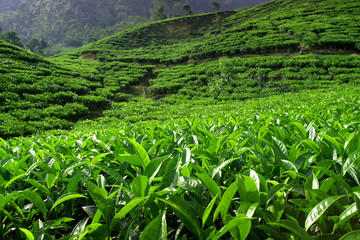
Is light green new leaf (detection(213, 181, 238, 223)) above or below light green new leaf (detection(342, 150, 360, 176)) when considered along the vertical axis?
above

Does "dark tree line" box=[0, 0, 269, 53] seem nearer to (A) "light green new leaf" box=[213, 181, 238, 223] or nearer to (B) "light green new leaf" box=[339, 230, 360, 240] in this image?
(A) "light green new leaf" box=[213, 181, 238, 223]

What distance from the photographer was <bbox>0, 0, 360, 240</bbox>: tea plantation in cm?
77

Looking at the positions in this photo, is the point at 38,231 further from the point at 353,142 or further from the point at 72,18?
the point at 72,18

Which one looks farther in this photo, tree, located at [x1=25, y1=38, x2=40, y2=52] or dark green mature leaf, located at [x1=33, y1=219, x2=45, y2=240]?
tree, located at [x1=25, y1=38, x2=40, y2=52]

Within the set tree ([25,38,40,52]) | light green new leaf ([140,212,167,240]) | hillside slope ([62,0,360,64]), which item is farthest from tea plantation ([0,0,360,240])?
tree ([25,38,40,52])

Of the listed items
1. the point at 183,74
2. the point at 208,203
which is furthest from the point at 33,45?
the point at 208,203

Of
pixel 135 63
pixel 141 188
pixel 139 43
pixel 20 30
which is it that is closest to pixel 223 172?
pixel 141 188

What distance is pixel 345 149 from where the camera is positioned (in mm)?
1128

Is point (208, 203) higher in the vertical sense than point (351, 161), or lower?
lower

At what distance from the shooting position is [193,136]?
5.82 feet

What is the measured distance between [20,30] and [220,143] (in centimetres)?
14818

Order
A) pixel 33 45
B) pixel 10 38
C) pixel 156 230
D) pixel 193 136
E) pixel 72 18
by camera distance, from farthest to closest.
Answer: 1. pixel 72 18
2. pixel 33 45
3. pixel 10 38
4. pixel 193 136
5. pixel 156 230

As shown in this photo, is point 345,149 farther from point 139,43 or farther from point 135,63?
point 139,43

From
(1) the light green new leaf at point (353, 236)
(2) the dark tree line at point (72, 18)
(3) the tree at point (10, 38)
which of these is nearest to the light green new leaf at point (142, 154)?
(1) the light green new leaf at point (353, 236)
